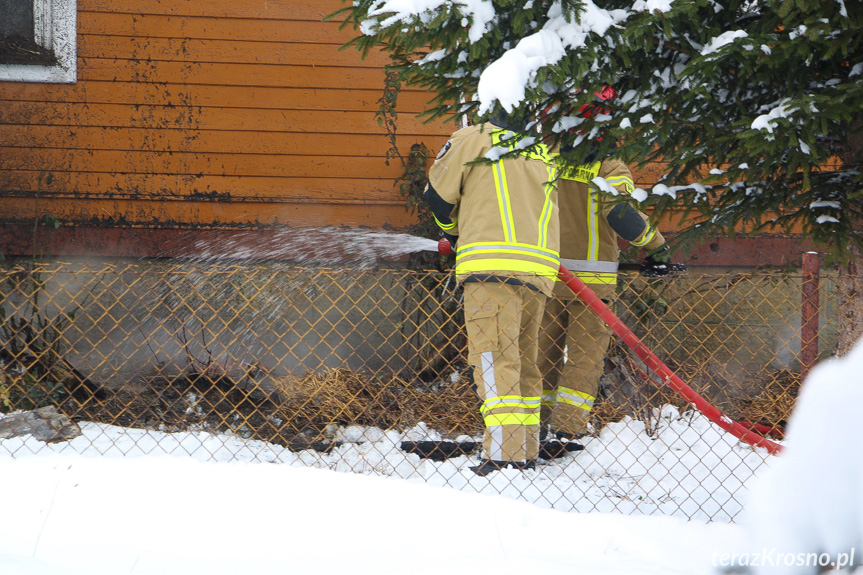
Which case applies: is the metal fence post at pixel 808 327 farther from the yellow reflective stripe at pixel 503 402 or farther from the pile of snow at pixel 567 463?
the yellow reflective stripe at pixel 503 402

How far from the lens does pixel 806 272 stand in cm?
A: 396

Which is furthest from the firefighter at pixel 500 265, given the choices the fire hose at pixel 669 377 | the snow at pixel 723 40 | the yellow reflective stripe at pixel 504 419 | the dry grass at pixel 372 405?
the snow at pixel 723 40

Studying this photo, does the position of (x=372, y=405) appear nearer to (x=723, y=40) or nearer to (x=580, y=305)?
(x=580, y=305)

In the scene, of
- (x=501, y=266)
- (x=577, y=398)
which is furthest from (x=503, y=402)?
(x=577, y=398)

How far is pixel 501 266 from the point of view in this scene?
3.34 metres

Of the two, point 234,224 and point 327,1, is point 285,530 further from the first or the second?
point 327,1

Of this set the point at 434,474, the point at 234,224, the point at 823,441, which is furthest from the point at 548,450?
the point at 234,224

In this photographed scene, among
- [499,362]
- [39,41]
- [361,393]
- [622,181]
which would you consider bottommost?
[361,393]

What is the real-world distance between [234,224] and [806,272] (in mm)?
4038

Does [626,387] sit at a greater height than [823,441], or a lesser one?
lesser

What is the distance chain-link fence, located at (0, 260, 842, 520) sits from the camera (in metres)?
3.40

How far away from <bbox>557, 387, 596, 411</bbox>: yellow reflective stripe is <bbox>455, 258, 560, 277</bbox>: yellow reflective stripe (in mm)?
851

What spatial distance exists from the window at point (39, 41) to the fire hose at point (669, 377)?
428 centimetres

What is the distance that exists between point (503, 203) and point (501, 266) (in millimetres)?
308
